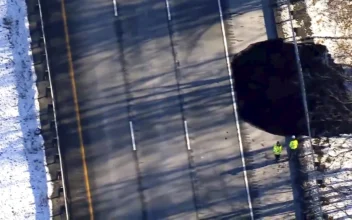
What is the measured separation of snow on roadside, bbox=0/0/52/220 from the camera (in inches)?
727

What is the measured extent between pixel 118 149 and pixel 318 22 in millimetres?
9685

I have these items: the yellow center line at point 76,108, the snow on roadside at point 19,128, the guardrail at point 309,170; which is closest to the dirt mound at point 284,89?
the guardrail at point 309,170

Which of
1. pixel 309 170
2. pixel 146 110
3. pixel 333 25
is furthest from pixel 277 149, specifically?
pixel 333 25

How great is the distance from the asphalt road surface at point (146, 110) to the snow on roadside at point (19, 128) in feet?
3.35

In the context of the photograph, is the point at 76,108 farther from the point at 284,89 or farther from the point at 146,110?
the point at 284,89

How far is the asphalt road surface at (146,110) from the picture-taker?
1852cm

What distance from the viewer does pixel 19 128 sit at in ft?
61.3

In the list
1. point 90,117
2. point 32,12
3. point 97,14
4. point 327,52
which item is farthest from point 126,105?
point 327,52

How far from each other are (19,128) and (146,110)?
5.18m

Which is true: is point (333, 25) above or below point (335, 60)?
above

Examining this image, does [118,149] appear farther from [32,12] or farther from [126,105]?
[32,12]

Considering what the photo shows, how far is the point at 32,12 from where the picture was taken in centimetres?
1889

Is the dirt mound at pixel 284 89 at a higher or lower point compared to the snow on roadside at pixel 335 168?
higher

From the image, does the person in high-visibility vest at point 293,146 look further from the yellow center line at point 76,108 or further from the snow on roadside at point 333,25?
the yellow center line at point 76,108
